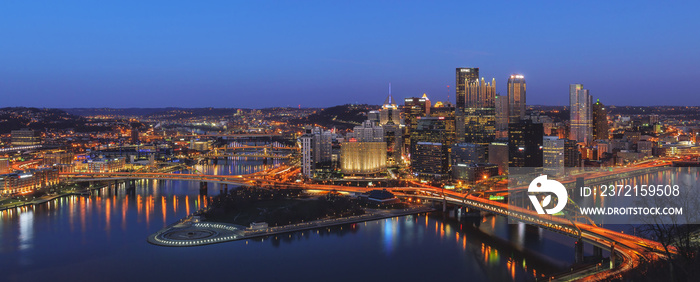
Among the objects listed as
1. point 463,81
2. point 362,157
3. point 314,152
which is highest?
point 463,81

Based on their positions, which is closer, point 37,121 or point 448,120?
point 448,120

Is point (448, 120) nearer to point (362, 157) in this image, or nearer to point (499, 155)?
point (499, 155)

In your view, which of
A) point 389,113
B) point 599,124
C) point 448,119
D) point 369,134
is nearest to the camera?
point 369,134

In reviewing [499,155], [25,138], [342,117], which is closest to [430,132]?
[499,155]

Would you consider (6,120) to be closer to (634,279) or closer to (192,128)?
(192,128)

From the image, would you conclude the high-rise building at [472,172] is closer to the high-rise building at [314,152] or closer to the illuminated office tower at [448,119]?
the illuminated office tower at [448,119]

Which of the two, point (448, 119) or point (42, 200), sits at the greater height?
point (448, 119)

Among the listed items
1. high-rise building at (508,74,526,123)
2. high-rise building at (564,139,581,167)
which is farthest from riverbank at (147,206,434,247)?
high-rise building at (508,74,526,123)

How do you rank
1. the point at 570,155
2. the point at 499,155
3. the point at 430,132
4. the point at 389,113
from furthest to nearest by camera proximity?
the point at 389,113, the point at 430,132, the point at 570,155, the point at 499,155
